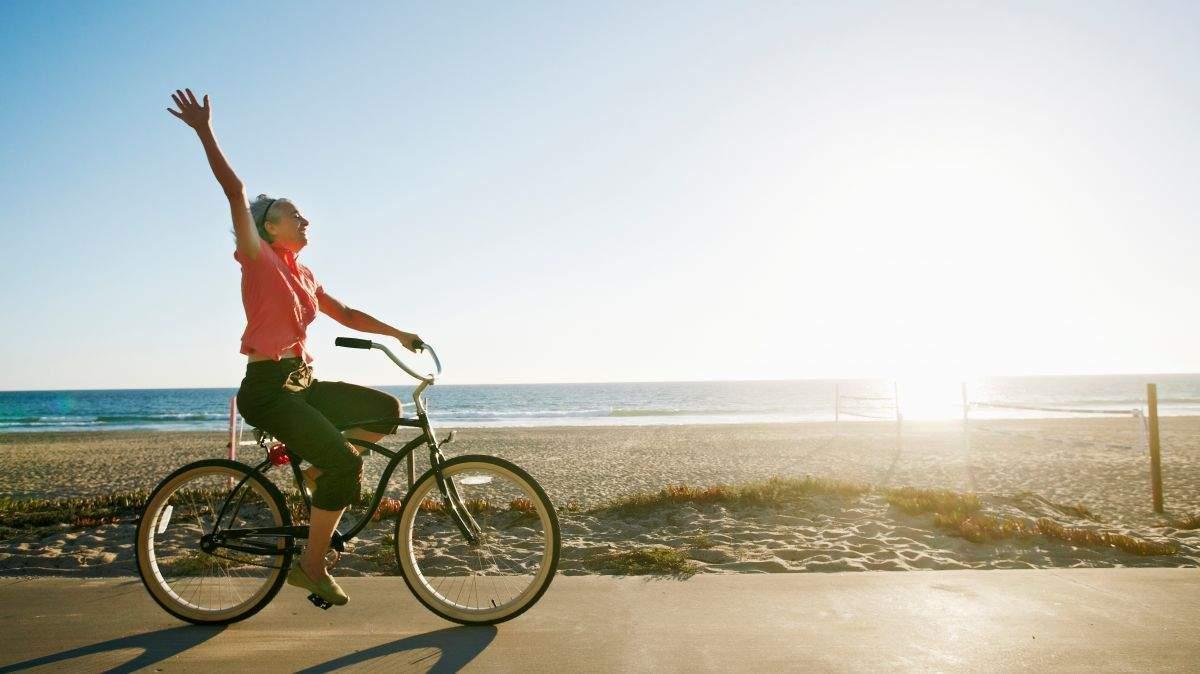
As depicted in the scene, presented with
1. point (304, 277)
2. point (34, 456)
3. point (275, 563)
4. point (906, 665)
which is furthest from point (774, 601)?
point (34, 456)

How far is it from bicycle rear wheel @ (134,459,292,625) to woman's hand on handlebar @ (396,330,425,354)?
0.93m

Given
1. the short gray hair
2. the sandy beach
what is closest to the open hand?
the short gray hair

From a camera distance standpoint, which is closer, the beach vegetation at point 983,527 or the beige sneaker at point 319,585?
the beige sneaker at point 319,585

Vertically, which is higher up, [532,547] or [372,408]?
[372,408]

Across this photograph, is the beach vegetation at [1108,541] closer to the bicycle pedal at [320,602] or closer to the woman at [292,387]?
the woman at [292,387]

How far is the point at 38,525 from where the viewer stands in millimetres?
6730

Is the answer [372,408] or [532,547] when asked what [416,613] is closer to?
[372,408]

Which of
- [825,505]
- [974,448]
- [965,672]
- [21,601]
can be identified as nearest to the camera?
[965,672]

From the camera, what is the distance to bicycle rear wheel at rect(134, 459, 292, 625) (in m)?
3.52

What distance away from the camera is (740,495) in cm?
769

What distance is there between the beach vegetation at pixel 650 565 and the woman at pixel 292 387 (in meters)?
1.79

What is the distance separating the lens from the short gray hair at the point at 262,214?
343 centimetres

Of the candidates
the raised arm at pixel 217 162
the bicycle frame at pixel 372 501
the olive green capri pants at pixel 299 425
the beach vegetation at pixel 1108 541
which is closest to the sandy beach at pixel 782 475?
the beach vegetation at pixel 1108 541

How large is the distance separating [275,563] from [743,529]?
13.3 ft
